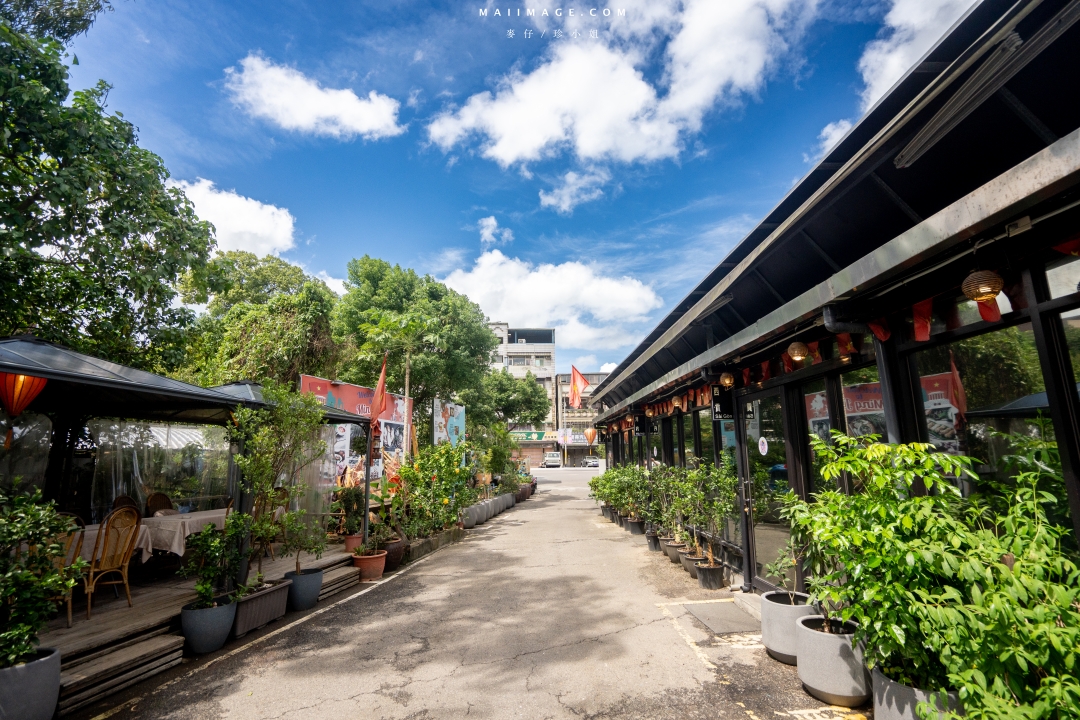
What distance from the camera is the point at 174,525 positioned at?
22.5ft

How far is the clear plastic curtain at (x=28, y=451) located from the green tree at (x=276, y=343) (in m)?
4.97

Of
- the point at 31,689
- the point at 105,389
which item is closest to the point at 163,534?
the point at 105,389

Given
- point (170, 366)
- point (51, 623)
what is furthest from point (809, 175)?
point (170, 366)

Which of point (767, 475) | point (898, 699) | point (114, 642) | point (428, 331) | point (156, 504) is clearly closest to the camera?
point (898, 699)

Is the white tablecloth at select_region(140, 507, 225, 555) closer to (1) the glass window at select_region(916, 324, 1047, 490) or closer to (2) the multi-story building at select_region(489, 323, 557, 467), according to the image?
(1) the glass window at select_region(916, 324, 1047, 490)

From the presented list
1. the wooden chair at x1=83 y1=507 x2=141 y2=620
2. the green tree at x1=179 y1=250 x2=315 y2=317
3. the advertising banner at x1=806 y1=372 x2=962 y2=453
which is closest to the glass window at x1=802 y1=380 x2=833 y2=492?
the advertising banner at x1=806 y1=372 x2=962 y2=453

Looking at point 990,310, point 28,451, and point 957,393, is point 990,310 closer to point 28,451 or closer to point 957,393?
point 957,393

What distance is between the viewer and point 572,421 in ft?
192

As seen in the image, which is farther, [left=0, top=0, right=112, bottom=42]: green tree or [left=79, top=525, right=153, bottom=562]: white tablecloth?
[left=0, top=0, right=112, bottom=42]: green tree

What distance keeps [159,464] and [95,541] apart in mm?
6874

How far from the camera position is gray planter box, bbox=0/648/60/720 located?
329 centimetres

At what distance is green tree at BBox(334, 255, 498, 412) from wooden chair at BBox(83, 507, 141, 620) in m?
10.2

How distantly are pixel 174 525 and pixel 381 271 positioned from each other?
42.1 ft

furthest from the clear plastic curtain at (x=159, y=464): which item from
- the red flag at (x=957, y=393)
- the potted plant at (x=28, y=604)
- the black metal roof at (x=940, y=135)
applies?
the red flag at (x=957, y=393)
